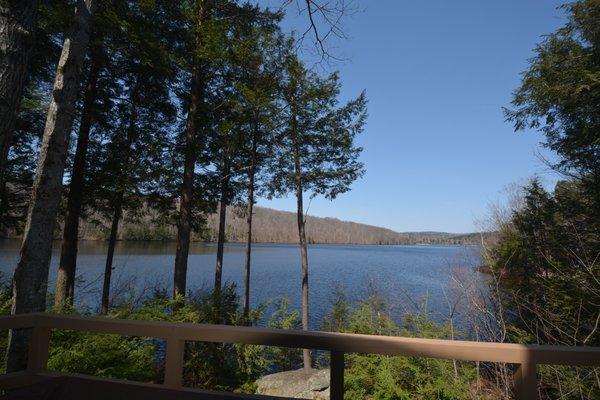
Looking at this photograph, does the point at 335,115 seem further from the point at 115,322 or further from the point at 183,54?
the point at 115,322

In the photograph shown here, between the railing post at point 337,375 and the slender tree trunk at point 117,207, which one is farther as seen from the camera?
the slender tree trunk at point 117,207

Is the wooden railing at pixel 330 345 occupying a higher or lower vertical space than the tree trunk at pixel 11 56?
lower

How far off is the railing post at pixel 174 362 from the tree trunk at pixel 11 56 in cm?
206

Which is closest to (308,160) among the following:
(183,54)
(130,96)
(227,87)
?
(227,87)

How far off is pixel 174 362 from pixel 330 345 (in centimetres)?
78

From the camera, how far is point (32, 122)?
11.2 meters

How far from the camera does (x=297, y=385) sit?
6953 millimetres

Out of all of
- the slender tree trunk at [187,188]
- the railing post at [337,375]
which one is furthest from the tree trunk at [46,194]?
the slender tree trunk at [187,188]

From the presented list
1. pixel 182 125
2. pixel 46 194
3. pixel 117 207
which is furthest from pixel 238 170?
pixel 46 194

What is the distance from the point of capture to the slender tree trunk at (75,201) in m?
9.61

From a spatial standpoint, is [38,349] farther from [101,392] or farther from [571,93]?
[571,93]

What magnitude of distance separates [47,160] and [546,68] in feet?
40.8

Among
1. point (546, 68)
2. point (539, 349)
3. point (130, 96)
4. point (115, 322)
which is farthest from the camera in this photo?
point (130, 96)

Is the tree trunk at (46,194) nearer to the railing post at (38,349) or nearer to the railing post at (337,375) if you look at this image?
the railing post at (38,349)
